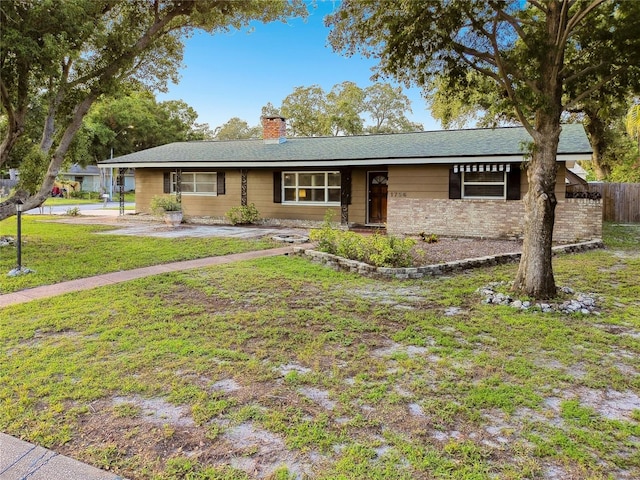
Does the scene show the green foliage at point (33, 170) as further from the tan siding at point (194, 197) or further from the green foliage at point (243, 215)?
the tan siding at point (194, 197)

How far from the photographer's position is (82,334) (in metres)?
4.68

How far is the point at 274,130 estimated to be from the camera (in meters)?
18.9

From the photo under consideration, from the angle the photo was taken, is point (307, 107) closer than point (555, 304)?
No

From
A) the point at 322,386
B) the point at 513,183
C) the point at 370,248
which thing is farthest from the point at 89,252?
the point at 513,183

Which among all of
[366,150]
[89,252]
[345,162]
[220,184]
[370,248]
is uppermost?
[366,150]

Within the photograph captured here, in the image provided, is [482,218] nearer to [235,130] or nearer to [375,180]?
[375,180]

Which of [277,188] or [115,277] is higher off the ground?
[277,188]

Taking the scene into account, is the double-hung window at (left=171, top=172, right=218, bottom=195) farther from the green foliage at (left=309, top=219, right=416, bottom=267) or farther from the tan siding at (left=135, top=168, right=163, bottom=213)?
the green foliage at (left=309, top=219, right=416, bottom=267)

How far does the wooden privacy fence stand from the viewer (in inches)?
682

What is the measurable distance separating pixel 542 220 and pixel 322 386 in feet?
14.3

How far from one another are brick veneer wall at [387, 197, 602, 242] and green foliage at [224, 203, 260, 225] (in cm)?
537

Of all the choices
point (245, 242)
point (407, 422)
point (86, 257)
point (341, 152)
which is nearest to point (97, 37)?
point (86, 257)

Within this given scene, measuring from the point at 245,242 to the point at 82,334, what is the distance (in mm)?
7038

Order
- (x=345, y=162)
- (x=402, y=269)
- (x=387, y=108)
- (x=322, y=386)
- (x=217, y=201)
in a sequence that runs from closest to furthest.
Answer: (x=322, y=386), (x=402, y=269), (x=345, y=162), (x=217, y=201), (x=387, y=108)
